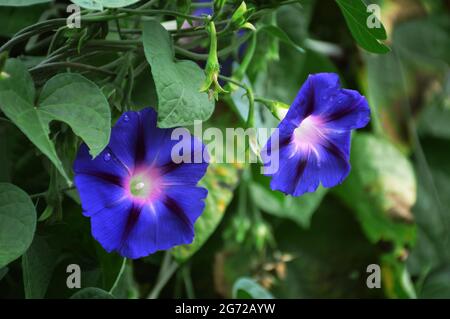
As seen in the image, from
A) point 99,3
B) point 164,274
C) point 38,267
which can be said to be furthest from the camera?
point 164,274

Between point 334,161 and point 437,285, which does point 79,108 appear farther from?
point 437,285

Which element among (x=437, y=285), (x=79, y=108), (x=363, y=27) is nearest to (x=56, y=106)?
(x=79, y=108)

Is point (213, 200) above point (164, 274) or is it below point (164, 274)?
above

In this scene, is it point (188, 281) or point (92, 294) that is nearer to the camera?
point (92, 294)

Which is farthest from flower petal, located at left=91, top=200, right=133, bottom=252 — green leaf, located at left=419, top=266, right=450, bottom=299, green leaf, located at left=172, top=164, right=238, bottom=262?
green leaf, located at left=419, top=266, right=450, bottom=299

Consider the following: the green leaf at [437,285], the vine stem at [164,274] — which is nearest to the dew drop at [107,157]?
the vine stem at [164,274]

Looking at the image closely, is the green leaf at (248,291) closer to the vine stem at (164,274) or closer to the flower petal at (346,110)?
the vine stem at (164,274)
